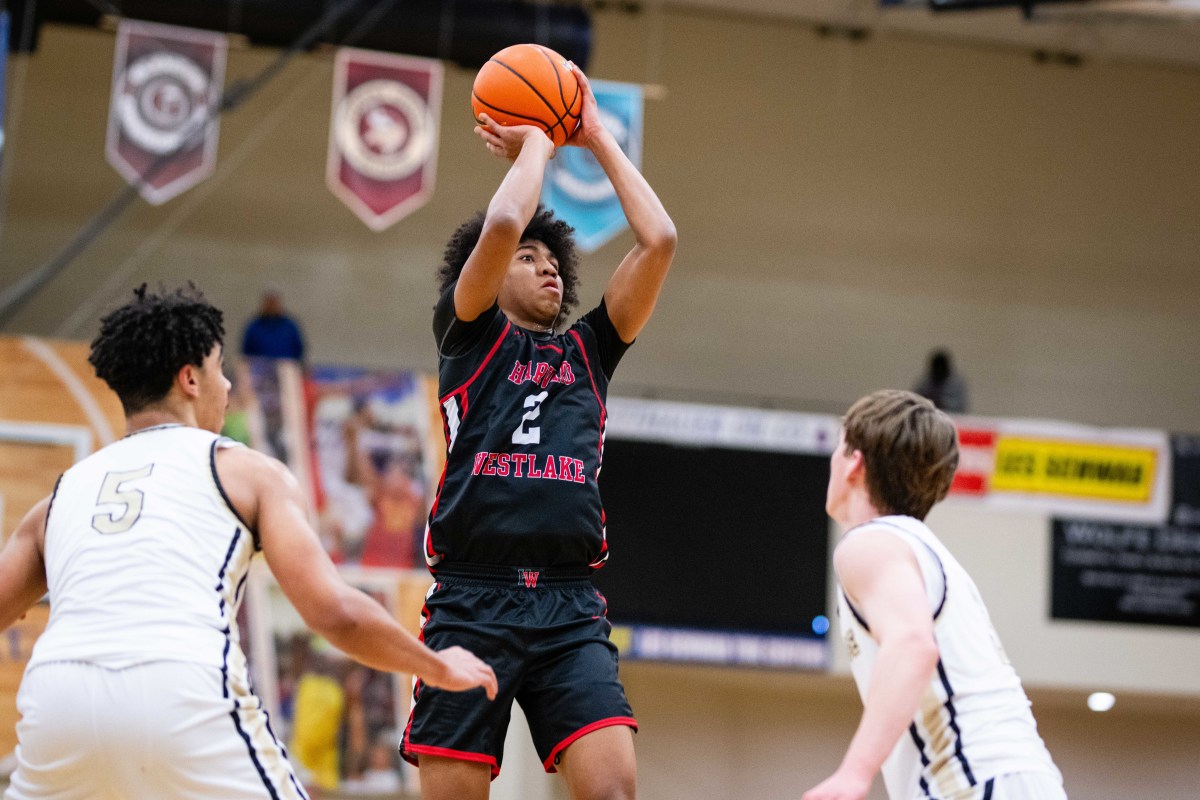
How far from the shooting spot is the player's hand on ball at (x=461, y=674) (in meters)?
3.28

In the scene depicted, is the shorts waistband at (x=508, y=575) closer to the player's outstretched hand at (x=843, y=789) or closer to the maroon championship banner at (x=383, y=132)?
the player's outstretched hand at (x=843, y=789)

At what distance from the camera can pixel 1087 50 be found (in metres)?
16.3

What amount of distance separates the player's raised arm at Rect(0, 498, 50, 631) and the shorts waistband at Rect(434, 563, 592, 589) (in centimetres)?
110

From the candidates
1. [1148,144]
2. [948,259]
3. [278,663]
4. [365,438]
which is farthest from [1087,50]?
[278,663]

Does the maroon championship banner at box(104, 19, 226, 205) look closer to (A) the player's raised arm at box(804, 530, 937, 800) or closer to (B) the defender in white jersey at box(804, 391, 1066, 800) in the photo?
(B) the defender in white jersey at box(804, 391, 1066, 800)

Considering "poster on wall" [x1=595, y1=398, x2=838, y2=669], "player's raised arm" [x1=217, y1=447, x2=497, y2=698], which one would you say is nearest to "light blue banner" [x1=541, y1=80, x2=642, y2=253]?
"poster on wall" [x1=595, y1=398, x2=838, y2=669]

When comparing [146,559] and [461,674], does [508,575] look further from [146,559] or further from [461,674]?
[146,559]

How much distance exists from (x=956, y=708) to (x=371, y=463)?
27.0 ft

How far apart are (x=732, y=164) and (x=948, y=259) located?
2.68 m

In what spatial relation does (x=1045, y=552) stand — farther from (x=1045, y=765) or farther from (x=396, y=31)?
(x=1045, y=765)

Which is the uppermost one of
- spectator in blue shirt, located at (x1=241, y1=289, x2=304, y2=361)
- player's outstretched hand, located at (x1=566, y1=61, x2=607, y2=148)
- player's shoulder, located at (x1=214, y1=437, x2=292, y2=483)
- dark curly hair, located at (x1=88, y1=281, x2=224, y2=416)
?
player's outstretched hand, located at (x1=566, y1=61, x2=607, y2=148)

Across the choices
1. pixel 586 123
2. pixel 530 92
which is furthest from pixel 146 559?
pixel 586 123

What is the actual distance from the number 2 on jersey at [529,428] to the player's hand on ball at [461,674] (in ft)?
2.46

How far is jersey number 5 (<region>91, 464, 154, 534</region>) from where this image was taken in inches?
121
